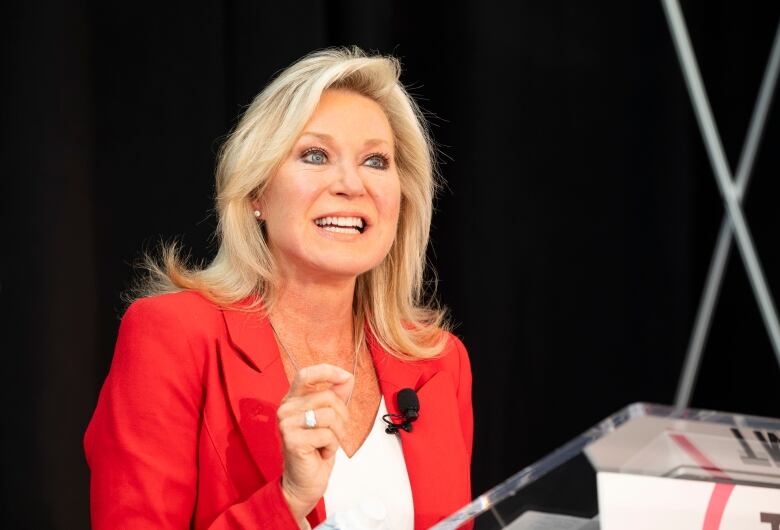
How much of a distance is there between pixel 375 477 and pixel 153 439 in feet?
1.20

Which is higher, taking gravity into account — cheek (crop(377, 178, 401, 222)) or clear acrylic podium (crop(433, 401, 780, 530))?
cheek (crop(377, 178, 401, 222))

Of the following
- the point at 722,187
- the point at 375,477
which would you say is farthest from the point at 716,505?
the point at 722,187

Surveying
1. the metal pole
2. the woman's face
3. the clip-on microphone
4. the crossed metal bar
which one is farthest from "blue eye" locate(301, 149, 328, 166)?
the metal pole

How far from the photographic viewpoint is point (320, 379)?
137 centimetres

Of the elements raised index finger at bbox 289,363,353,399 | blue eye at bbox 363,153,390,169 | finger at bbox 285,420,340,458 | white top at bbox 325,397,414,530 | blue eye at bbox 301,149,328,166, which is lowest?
white top at bbox 325,397,414,530

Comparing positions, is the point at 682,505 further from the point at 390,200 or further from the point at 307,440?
the point at 390,200

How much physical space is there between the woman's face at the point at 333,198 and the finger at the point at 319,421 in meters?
0.42

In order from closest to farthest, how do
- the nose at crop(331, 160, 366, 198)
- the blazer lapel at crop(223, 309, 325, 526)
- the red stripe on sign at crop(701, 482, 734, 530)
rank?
the red stripe on sign at crop(701, 482, 734, 530), the blazer lapel at crop(223, 309, 325, 526), the nose at crop(331, 160, 366, 198)

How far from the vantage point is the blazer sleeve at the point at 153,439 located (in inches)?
59.9

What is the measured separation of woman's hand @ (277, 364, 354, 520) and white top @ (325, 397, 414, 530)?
0.75ft

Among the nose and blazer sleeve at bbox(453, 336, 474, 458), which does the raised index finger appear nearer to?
the nose

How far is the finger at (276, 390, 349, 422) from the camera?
1392 millimetres

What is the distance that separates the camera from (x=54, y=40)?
2.36 meters

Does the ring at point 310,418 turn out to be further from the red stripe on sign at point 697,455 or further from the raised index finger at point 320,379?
the red stripe on sign at point 697,455
